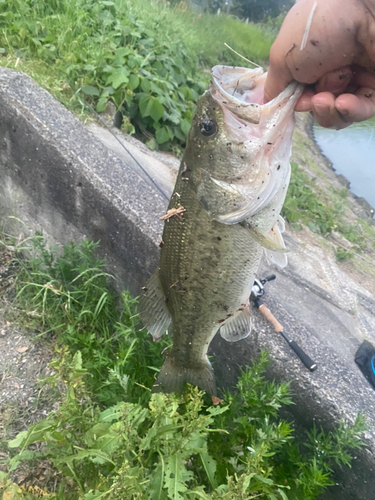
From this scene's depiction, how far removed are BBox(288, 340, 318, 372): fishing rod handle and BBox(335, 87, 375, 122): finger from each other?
4.51ft

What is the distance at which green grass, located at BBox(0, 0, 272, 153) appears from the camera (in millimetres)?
3715

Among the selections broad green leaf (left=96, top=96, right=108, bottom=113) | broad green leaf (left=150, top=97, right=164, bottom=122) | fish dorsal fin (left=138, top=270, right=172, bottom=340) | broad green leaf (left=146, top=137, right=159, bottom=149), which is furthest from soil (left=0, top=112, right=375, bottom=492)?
fish dorsal fin (left=138, top=270, right=172, bottom=340)

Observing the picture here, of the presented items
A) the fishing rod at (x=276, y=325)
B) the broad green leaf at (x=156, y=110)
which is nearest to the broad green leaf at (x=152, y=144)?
the broad green leaf at (x=156, y=110)

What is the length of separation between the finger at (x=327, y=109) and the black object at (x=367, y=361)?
1.90m

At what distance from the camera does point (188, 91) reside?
17.0ft

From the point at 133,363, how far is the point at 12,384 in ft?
3.12

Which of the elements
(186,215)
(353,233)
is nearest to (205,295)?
(186,215)

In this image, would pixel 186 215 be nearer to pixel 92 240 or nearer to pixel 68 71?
pixel 92 240

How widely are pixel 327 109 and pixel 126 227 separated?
1.75 meters

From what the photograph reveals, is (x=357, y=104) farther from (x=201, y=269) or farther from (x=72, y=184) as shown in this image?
(x=72, y=184)

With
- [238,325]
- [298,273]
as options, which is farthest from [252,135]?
[298,273]

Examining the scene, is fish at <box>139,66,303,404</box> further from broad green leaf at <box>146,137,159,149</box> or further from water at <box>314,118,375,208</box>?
water at <box>314,118,375,208</box>

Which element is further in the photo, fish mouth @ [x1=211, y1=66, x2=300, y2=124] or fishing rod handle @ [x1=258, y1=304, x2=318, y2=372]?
fishing rod handle @ [x1=258, y1=304, x2=318, y2=372]

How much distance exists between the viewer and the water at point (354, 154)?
9.48 metres
